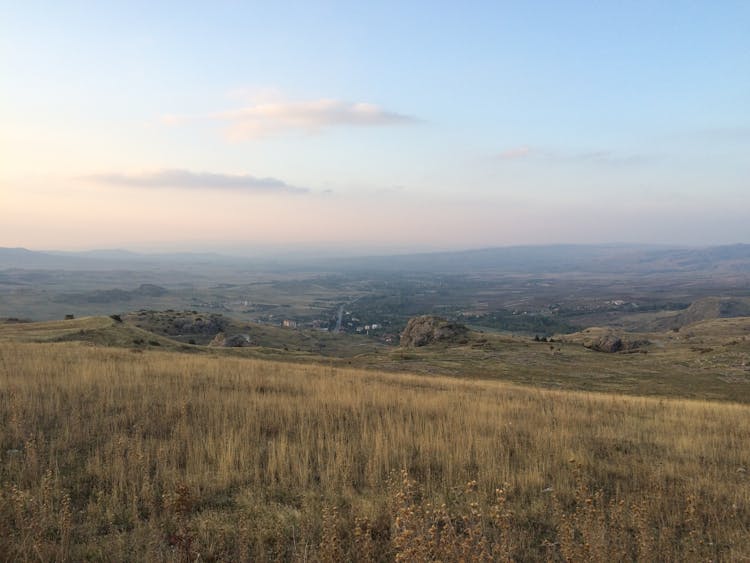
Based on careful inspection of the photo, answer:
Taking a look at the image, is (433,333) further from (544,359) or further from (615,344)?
(615,344)

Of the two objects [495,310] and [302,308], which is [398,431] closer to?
[495,310]

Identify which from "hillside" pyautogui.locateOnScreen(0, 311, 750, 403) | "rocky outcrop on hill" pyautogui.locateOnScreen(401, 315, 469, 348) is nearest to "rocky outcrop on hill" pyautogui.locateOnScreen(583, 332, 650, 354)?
"hillside" pyautogui.locateOnScreen(0, 311, 750, 403)

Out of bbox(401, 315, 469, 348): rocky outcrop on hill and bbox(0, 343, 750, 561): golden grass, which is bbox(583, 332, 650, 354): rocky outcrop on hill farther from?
bbox(0, 343, 750, 561): golden grass

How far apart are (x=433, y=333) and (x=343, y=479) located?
A: 158 ft

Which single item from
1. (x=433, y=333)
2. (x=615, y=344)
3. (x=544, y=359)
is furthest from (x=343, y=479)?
(x=615, y=344)

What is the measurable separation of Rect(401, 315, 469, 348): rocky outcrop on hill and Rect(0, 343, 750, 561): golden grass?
40.0m

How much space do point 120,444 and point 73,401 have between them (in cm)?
355

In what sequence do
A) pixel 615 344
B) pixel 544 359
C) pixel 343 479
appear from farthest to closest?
1. pixel 615 344
2. pixel 544 359
3. pixel 343 479

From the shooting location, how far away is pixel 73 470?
239 inches

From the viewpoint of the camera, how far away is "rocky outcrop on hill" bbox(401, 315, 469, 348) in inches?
2036

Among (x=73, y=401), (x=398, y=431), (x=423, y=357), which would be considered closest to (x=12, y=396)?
(x=73, y=401)

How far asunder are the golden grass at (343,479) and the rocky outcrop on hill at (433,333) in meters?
40.0

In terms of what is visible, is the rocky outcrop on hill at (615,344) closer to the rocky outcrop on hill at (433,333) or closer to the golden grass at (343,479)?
the rocky outcrop on hill at (433,333)

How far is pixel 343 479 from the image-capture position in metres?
5.97
